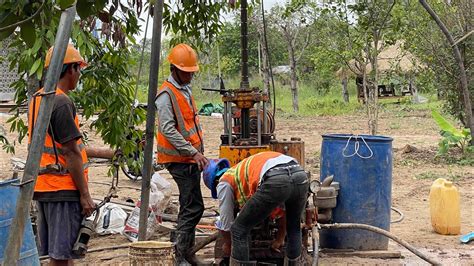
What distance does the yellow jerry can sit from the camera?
23.4 feet

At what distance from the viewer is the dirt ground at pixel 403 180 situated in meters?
6.35

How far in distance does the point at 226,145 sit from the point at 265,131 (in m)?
0.46

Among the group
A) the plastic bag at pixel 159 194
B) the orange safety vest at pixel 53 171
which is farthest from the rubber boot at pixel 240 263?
the plastic bag at pixel 159 194

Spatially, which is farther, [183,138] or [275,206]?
[183,138]

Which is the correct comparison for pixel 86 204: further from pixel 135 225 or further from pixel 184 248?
pixel 135 225

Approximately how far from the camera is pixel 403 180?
11.3 metres

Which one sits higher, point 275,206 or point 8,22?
point 8,22

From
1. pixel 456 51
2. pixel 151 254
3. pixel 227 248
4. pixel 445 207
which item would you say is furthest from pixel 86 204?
pixel 456 51

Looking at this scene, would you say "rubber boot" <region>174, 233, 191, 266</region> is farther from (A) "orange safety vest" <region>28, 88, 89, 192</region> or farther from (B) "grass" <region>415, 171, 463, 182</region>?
(B) "grass" <region>415, 171, 463, 182</region>

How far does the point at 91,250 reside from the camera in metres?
6.48

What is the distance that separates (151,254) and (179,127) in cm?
150

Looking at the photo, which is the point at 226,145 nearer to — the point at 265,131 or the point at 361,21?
the point at 265,131

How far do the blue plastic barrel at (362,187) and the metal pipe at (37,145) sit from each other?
3.79m

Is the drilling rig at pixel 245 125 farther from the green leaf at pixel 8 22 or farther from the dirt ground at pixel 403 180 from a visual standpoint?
the green leaf at pixel 8 22
